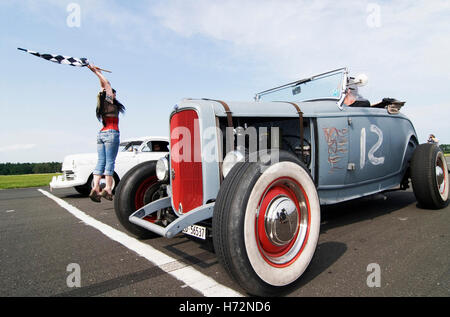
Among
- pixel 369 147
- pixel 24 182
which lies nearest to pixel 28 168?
pixel 24 182

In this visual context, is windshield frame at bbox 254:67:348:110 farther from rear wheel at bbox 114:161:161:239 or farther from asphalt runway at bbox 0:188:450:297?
rear wheel at bbox 114:161:161:239

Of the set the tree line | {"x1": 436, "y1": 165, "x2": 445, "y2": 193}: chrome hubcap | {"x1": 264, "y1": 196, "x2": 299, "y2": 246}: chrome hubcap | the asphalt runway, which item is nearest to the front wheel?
{"x1": 264, "y1": 196, "x2": 299, "y2": 246}: chrome hubcap

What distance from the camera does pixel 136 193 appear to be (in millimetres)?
3193

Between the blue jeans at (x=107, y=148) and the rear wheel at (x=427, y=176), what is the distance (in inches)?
166

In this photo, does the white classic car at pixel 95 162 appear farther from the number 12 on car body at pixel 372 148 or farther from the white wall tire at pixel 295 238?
the white wall tire at pixel 295 238

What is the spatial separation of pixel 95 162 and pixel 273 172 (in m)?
6.72

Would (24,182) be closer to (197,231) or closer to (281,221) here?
(197,231)

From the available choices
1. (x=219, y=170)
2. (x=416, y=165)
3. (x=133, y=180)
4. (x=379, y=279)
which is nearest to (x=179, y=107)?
(x=219, y=170)

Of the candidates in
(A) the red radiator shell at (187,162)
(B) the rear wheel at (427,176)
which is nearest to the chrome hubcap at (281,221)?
(A) the red radiator shell at (187,162)

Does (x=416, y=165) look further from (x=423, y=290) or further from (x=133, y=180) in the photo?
(x=133, y=180)

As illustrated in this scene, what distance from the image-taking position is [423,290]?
6.14 ft

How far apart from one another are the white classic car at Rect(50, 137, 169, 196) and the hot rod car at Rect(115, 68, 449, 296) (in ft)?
14.1

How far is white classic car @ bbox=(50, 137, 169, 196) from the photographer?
7.36m

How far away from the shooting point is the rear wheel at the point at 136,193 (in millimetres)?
3105
